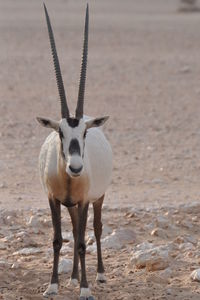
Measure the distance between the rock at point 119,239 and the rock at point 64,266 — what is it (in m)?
0.72

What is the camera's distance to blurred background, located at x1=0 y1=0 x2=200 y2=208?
11.0 meters

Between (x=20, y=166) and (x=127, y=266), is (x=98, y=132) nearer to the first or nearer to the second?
(x=127, y=266)

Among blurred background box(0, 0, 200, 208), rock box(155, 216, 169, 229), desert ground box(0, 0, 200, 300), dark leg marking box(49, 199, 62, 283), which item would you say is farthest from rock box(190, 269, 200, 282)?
blurred background box(0, 0, 200, 208)

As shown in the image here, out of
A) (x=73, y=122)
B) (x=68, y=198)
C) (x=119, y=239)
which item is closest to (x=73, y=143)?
(x=73, y=122)

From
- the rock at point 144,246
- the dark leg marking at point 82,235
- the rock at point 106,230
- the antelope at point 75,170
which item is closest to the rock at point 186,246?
the rock at point 144,246

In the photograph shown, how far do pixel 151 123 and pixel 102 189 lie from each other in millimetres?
7328

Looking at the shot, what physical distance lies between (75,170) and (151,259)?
1.50 meters

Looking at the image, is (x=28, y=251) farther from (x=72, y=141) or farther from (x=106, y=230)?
(x=72, y=141)

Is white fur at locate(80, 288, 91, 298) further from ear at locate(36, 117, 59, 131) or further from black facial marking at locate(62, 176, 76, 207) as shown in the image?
ear at locate(36, 117, 59, 131)

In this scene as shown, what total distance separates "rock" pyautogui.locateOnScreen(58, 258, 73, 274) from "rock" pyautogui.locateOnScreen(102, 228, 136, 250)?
2.37 ft

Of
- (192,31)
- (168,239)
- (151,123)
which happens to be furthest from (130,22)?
(168,239)

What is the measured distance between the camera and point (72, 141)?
6.70 meters

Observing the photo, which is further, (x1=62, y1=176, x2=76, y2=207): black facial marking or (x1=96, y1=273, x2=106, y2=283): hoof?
(x1=96, y1=273, x2=106, y2=283): hoof

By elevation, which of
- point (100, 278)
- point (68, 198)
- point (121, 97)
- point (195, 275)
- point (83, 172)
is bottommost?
point (121, 97)
